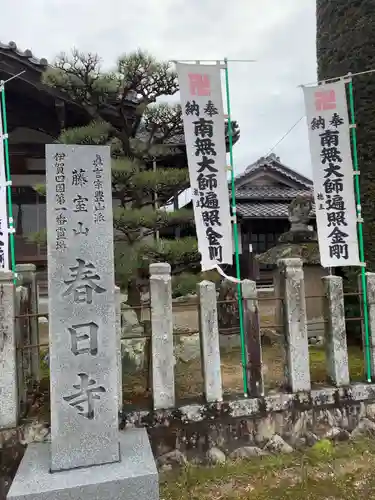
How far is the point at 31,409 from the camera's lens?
4.16 m

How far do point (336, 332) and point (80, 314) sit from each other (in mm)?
2985

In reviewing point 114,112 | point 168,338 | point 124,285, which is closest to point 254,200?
point 114,112

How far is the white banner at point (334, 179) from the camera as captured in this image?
4625 mm

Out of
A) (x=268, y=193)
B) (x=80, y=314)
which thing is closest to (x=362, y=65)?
(x=80, y=314)

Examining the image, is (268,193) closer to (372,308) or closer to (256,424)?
(372,308)

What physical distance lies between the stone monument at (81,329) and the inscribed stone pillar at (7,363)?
0.43 m

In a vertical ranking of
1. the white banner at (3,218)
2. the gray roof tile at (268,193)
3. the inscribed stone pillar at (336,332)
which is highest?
the gray roof tile at (268,193)

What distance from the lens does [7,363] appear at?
3.66 meters

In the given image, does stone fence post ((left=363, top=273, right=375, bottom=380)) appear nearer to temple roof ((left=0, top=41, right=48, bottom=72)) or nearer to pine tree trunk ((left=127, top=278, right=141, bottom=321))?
pine tree trunk ((left=127, top=278, right=141, bottom=321))

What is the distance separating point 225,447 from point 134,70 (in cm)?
476

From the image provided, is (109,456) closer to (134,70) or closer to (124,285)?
(124,285)

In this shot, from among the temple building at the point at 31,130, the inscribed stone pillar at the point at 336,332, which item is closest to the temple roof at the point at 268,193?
the temple building at the point at 31,130

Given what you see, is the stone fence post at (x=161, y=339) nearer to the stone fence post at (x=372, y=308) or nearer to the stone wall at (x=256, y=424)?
the stone wall at (x=256, y=424)

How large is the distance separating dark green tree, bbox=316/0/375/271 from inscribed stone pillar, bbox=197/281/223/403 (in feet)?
9.93
